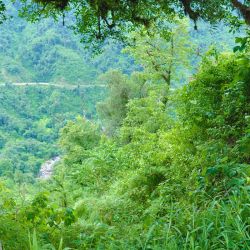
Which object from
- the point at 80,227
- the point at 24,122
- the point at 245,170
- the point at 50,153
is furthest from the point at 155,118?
the point at 24,122

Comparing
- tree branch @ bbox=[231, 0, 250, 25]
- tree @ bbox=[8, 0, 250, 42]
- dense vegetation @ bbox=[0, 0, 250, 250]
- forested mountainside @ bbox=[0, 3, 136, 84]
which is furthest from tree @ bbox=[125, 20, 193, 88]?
forested mountainside @ bbox=[0, 3, 136, 84]

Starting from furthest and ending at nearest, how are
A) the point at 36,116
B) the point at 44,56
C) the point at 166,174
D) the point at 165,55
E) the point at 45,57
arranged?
the point at 45,57 < the point at 44,56 < the point at 36,116 < the point at 165,55 < the point at 166,174

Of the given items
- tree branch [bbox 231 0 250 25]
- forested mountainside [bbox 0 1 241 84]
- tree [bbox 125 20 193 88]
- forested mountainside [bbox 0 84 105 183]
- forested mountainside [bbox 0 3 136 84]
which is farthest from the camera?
forested mountainside [bbox 0 3 136 84]

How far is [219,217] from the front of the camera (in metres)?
2.87

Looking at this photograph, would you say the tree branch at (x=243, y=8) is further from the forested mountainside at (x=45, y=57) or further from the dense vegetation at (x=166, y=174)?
the forested mountainside at (x=45, y=57)

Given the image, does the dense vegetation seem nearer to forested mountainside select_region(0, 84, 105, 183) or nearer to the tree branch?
the tree branch

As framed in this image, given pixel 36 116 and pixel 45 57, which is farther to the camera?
pixel 45 57

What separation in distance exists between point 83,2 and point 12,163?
6432 cm

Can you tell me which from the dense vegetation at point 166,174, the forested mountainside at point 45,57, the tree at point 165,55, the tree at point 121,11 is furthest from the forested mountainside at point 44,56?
the tree at point 121,11

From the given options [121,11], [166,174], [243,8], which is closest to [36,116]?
[166,174]

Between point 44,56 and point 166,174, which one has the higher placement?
point 166,174

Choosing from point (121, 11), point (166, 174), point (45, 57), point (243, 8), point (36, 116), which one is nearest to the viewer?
point (243, 8)

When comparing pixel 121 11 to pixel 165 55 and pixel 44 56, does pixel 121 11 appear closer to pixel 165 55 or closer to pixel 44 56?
pixel 165 55

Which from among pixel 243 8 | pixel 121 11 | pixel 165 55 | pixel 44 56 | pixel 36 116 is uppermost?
pixel 243 8
